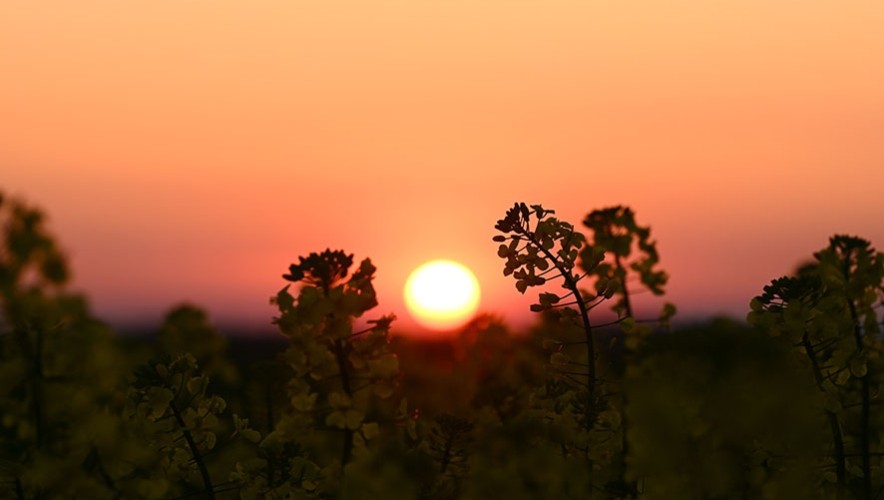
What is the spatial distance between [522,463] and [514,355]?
192 inches

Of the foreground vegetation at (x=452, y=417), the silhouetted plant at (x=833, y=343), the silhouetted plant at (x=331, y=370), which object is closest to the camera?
the foreground vegetation at (x=452, y=417)

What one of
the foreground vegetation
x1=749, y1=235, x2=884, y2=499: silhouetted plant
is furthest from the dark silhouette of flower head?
x1=749, y1=235, x2=884, y2=499: silhouetted plant

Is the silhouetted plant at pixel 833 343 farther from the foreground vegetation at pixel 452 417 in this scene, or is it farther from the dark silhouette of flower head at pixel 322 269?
the dark silhouette of flower head at pixel 322 269

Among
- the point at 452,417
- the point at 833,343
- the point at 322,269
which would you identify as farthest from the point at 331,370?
the point at 833,343

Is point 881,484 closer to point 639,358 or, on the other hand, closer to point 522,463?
point 522,463

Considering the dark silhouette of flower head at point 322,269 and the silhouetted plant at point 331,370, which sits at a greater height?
the dark silhouette of flower head at point 322,269

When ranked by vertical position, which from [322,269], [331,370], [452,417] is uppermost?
[322,269]

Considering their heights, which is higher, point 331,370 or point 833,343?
point 331,370

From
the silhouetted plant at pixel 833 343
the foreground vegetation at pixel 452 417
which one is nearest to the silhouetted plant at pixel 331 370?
the foreground vegetation at pixel 452 417

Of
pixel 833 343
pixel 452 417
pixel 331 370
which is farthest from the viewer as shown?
pixel 452 417

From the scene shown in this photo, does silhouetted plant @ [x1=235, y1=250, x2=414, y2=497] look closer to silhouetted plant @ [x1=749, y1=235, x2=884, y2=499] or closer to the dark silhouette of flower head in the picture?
the dark silhouette of flower head

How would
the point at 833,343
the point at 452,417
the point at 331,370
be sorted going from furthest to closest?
the point at 452,417 → the point at 833,343 → the point at 331,370

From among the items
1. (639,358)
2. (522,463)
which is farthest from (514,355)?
(522,463)

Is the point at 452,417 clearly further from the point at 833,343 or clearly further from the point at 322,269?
the point at 833,343
